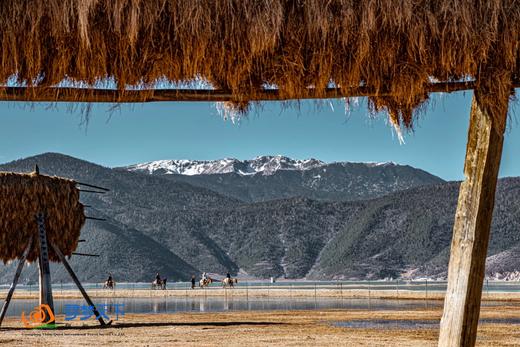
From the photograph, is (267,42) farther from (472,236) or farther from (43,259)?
(43,259)

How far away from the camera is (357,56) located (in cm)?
593

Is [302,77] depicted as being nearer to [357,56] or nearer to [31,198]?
[357,56]

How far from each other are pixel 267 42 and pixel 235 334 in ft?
34.3

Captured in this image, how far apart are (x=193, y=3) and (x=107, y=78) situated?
83 centimetres

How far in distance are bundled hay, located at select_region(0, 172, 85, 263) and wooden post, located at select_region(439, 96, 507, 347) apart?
38.4 feet

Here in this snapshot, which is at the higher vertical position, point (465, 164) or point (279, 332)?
point (465, 164)

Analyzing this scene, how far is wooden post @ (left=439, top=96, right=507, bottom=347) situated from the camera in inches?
232

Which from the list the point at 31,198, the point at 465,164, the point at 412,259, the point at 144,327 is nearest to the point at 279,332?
the point at 144,327

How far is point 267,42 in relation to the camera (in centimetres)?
569

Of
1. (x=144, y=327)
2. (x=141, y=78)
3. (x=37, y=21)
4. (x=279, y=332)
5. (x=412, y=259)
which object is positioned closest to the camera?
(x=37, y=21)

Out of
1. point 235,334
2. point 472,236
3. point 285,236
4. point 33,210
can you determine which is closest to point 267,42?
point 472,236

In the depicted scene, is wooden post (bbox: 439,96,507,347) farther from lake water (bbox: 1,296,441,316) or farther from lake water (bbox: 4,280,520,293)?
lake water (bbox: 4,280,520,293)

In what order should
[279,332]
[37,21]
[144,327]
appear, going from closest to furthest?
[37,21] < [279,332] < [144,327]

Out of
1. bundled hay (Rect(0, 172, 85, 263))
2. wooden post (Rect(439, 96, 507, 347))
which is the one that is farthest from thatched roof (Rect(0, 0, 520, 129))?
bundled hay (Rect(0, 172, 85, 263))
